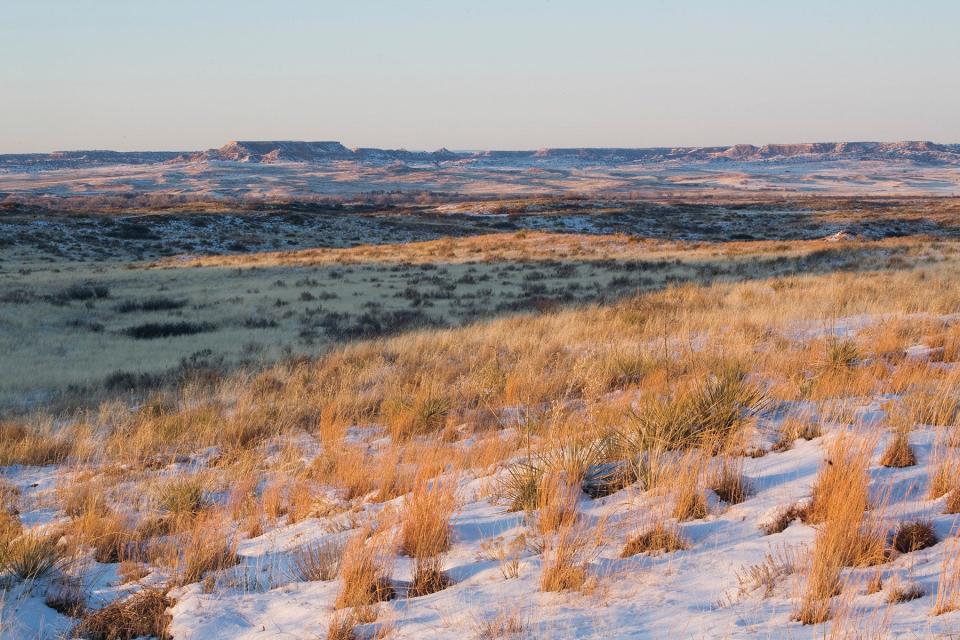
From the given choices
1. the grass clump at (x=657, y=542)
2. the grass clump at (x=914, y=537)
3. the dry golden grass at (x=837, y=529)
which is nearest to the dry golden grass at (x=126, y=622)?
the grass clump at (x=657, y=542)

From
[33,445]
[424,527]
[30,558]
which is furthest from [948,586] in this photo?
[33,445]

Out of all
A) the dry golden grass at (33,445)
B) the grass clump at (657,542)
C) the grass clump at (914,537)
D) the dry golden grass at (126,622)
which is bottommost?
the dry golden grass at (33,445)

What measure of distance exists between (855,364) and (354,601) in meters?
5.44

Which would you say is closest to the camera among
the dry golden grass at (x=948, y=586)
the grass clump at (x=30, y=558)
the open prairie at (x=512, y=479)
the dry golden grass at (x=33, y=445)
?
the dry golden grass at (x=948, y=586)

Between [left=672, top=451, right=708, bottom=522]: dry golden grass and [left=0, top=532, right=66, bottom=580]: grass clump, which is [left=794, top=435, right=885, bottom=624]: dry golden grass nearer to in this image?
[left=672, top=451, right=708, bottom=522]: dry golden grass

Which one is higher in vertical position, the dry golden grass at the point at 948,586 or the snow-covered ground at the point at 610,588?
the dry golden grass at the point at 948,586

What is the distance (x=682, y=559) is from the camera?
3160 mm

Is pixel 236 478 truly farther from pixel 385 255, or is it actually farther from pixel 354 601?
pixel 385 255

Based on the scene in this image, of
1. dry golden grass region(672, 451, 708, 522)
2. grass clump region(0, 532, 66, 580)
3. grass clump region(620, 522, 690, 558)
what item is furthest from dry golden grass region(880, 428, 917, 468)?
grass clump region(0, 532, 66, 580)

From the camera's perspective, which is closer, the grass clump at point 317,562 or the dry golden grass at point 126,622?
the dry golden grass at point 126,622

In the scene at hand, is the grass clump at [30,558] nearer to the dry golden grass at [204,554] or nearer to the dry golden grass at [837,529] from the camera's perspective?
the dry golden grass at [204,554]

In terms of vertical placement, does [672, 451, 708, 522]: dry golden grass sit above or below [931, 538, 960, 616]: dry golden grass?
below

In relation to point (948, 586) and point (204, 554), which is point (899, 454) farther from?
point (204, 554)

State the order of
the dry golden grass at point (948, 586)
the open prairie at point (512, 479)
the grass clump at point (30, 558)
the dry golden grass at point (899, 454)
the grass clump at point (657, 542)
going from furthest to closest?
the dry golden grass at point (899, 454) → the grass clump at point (30, 558) → the grass clump at point (657, 542) → the open prairie at point (512, 479) → the dry golden grass at point (948, 586)
